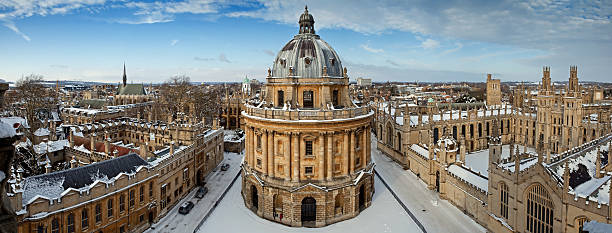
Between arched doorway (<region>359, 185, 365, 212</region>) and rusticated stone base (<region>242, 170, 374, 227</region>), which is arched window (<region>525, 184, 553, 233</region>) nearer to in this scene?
rusticated stone base (<region>242, 170, 374, 227</region>)

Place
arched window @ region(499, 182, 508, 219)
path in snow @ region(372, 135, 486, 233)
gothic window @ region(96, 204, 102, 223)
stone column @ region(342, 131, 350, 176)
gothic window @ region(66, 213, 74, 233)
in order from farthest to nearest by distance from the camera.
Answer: stone column @ region(342, 131, 350, 176), path in snow @ region(372, 135, 486, 233), arched window @ region(499, 182, 508, 219), gothic window @ region(96, 204, 102, 223), gothic window @ region(66, 213, 74, 233)

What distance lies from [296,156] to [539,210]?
18947mm

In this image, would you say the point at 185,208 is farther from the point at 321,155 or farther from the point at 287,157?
the point at 321,155

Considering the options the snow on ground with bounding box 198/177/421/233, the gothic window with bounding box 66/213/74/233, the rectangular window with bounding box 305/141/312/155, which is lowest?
the snow on ground with bounding box 198/177/421/233

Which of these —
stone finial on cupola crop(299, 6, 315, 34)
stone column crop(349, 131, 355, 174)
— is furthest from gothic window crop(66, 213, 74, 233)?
stone finial on cupola crop(299, 6, 315, 34)

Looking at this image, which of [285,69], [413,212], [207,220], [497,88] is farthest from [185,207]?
[497,88]

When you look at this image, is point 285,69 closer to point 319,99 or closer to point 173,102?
point 319,99

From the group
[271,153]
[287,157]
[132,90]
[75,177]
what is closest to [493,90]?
[287,157]

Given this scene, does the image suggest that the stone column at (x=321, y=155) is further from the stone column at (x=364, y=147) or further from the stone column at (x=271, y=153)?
the stone column at (x=364, y=147)

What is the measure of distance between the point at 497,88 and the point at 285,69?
231 ft

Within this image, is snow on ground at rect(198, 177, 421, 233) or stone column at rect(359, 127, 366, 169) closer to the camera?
snow on ground at rect(198, 177, 421, 233)

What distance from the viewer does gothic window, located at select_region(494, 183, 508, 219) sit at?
2638 cm

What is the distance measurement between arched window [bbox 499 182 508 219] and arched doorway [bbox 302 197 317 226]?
50.9ft

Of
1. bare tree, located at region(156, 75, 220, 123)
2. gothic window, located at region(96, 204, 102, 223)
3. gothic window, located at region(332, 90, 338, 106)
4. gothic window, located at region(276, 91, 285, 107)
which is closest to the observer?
gothic window, located at region(96, 204, 102, 223)
